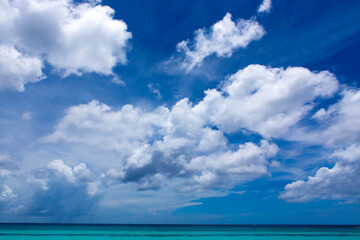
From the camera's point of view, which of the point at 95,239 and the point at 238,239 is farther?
the point at 238,239

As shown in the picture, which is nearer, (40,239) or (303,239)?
(40,239)

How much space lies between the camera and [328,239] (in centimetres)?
4228

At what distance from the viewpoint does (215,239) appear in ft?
130

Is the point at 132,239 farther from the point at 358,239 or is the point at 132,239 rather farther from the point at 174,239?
the point at 358,239

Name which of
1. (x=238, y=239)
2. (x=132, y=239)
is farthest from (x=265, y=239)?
(x=132, y=239)

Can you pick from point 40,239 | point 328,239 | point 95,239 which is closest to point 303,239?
point 328,239

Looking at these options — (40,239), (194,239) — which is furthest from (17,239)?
(194,239)

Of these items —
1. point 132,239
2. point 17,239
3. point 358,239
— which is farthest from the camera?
point 358,239

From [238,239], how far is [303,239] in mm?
12517

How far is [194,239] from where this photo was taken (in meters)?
38.5

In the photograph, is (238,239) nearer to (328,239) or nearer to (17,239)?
(328,239)

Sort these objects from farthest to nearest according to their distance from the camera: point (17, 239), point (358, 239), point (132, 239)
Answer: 1. point (358, 239)
2. point (132, 239)
3. point (17, 239)

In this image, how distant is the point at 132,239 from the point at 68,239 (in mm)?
9383

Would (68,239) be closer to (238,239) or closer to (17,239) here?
(17,239)
